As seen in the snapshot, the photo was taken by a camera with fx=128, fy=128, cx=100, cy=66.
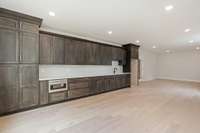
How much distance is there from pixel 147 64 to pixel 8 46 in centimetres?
1000

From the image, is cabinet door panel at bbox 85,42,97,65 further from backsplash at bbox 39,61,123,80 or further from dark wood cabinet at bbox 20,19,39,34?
dark wood cabinet at bbox 20,19,39,34

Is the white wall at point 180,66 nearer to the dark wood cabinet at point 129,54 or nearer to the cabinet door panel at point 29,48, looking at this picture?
the dark wood cabinet at point 129,54

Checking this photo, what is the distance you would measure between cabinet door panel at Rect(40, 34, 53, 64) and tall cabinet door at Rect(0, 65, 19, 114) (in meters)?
0.90

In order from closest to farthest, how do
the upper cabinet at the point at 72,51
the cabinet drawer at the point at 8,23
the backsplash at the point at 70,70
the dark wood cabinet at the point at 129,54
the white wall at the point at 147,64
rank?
the cabinet drawer at the point at 8,23
the upper cabinet at the point at 72,51
the backsplash at the point at 70,70
the dark wood cabinet at the point at 129,54
the white wall at the point at 147,64

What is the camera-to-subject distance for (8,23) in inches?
126

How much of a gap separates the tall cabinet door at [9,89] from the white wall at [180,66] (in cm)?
1196

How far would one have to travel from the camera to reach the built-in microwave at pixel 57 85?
4084mm

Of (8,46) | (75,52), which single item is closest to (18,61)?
(8,46)

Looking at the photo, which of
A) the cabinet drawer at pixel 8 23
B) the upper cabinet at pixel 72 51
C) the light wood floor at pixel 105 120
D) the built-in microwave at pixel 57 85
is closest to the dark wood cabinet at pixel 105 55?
the upper cabinet at pixel 72 51

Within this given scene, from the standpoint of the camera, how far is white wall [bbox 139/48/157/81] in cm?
1025

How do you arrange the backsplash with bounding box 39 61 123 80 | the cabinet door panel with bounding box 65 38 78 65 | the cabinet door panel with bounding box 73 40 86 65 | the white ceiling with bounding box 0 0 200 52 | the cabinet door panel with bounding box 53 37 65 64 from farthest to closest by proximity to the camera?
the cabinet door panel with bounding box 73 40 86 65 < the cabinet door panel with bounding box 65 38 78 65 < the backsplash with bounding box 39 61 123 80 < the cabinet door panel with bounding box 53 37 65 64 < the white ceiling with bounding box 0 0 200 52

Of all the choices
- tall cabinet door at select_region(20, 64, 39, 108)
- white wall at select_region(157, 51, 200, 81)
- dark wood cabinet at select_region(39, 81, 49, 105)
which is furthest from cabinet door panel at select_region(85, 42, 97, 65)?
white wall at select_region(157, 51, 200, 81)

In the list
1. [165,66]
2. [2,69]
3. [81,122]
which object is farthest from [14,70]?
[165,66]

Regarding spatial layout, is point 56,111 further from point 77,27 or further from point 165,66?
point 165,66
